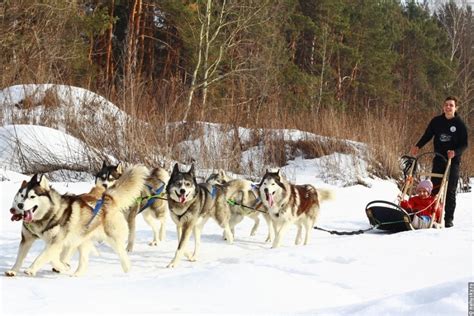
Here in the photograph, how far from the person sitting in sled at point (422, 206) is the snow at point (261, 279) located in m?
0.33

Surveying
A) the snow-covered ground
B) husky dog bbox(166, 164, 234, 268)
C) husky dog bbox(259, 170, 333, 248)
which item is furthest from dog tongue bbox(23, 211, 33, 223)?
husky dog bbox(259, 170, 333, 248)

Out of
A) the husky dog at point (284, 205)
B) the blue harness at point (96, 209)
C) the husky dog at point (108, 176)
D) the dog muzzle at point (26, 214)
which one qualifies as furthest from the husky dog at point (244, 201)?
the dog muzzle at point (26, 214)

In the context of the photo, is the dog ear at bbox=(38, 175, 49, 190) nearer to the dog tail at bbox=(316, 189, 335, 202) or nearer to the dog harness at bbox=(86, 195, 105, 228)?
the dog harness at bbox=(86, 195, 105, 228)

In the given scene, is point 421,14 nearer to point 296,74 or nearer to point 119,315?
point 296,74

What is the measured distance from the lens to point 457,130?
6.08 m

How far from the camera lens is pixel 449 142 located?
243 inches

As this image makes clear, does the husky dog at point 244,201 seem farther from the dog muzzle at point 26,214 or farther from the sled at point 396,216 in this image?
the dog muzzle at point 26,214

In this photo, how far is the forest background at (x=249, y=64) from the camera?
9.25m

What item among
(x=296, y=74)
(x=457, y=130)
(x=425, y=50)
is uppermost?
(x=425, y=50)

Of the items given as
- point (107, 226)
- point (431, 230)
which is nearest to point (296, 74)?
point (431, 230)

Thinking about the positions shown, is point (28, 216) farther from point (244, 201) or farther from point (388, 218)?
point (388, 218)

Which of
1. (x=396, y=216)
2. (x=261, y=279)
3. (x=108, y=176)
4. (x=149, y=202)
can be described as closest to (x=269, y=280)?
(x=261, y=279)

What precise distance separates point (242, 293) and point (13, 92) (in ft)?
24.9

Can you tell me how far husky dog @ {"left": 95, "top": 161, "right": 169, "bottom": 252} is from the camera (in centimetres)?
489
